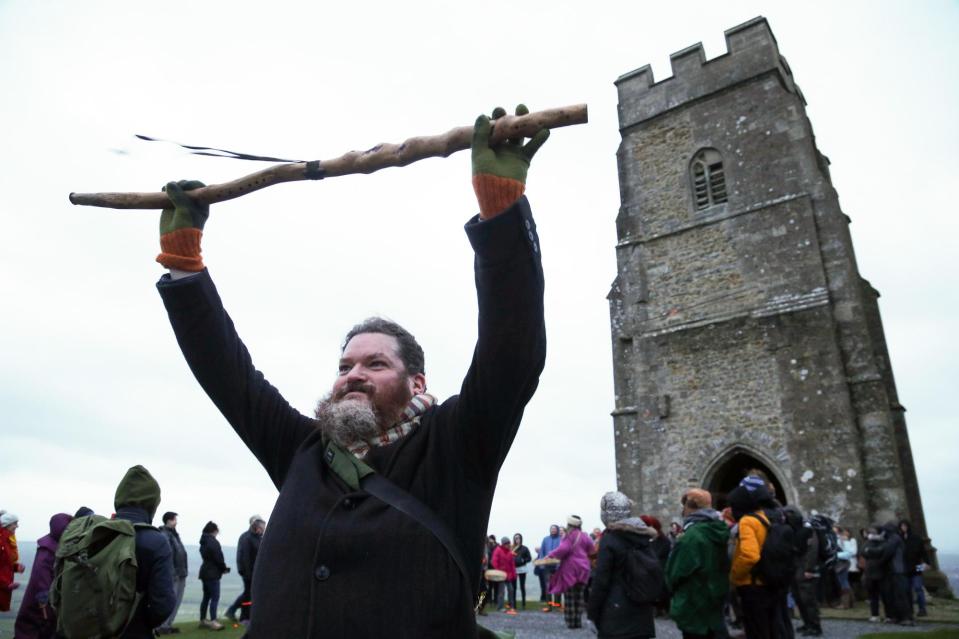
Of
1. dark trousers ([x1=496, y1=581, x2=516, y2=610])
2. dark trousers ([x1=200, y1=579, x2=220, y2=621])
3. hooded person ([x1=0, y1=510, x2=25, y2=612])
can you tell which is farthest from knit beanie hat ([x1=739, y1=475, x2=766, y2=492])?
dark trousers ([x1=496, y1=581, x2=516, y2=610])

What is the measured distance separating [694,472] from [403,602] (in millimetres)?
13305

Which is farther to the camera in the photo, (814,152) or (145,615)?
(814,152)

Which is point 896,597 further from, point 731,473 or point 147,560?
point 147,560

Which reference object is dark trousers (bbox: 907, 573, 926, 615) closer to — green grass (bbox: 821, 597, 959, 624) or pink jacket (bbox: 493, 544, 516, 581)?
green grass (bbox: 821, 597, 959, 624)

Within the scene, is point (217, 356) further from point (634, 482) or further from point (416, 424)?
point (634, 482)

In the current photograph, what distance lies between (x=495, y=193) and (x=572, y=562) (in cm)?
804

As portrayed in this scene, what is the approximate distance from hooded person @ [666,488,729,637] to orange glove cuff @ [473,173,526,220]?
407cm

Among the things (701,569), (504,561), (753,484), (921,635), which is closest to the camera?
(701,569)

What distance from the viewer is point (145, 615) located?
3.59 meters

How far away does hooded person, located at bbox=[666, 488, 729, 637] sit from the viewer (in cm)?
479

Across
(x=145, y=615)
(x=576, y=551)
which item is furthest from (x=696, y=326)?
(x=145, y=615)

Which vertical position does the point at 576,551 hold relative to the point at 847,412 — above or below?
below

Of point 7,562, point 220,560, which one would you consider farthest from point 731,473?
point 7,562

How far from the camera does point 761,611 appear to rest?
16.8 feet
